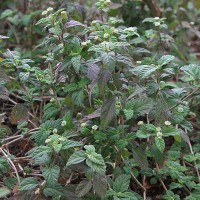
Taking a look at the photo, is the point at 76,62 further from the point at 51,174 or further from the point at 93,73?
the point at 51,174

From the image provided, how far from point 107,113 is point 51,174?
0.94 feet

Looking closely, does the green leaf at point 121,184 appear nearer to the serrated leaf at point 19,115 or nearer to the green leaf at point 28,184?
the green leaf at point 28,184

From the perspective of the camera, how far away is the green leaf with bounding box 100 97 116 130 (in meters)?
1.55

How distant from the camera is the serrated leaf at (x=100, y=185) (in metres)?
1.45

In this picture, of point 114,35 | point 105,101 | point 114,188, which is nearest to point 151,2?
point 114,35

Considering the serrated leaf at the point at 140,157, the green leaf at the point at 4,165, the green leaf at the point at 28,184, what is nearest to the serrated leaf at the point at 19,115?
the green leaf at the point at 4,165

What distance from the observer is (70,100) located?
177cm

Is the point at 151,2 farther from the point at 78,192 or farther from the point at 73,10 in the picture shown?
the point at 78,192

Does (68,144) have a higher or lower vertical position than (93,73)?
lower

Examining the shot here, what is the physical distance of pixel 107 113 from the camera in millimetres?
1554

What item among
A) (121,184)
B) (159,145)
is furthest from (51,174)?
(159,145)

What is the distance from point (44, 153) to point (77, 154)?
Result: 12 cm

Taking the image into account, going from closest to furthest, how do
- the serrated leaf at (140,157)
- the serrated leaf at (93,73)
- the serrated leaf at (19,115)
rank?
the serrated leaf at (93,73) < the serrated leaf at (140,157) < the serrated leaf at (19,115)

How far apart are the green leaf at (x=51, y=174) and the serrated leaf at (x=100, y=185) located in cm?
12
